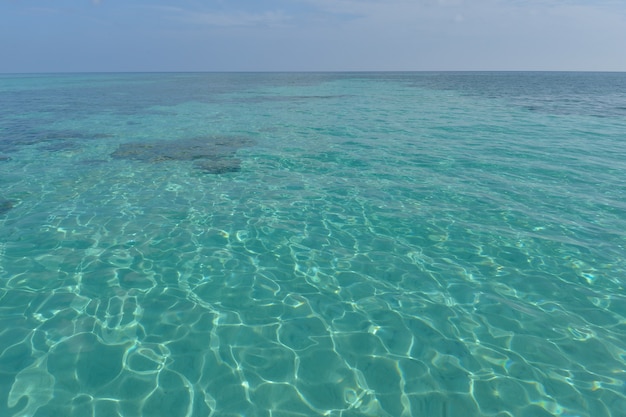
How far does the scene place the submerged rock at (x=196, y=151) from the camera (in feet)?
58.3

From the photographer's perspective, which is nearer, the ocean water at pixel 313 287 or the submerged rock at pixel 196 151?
the ocean water at pixel 313 287

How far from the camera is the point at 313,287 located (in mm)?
8320

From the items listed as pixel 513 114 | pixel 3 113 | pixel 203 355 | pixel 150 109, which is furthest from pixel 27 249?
pixel 513 114

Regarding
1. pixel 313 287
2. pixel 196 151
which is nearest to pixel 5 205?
pixel 196 151

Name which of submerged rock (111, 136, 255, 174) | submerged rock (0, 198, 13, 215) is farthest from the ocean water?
submerged rock (111, 136, 255, 174)

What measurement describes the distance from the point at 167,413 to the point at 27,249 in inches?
291

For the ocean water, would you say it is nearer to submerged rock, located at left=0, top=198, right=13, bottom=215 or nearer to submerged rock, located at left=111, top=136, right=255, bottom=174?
submerged rock, located at left=0, top=198, right=13, bottom=215

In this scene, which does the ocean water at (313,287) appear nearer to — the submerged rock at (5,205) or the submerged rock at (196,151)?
the submerged rock at (5,205)

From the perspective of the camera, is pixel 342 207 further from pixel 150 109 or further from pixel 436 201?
pixel 150 109

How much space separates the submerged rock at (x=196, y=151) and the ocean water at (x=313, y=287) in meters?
0.52

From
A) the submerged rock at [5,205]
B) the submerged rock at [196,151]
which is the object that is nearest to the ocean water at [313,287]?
the submerged rock at [5,205]

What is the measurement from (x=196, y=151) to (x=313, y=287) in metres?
14.6

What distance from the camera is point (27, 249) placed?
31.8 feet

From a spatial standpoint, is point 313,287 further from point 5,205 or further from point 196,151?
point 196,151
